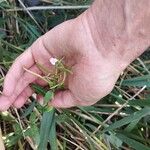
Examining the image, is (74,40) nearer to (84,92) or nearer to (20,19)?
(84,92)

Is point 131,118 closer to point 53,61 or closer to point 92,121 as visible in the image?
point 92,121

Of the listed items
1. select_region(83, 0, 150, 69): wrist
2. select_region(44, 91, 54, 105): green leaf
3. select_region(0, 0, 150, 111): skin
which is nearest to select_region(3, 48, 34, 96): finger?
select_region(0, 0, 150, 111): skin

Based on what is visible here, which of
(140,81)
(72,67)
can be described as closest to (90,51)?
(72,67)

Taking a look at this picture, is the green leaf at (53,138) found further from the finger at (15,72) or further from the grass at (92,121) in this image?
the finger at (15,72)

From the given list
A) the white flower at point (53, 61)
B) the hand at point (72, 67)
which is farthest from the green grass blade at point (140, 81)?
the white flower at point (53, 61)

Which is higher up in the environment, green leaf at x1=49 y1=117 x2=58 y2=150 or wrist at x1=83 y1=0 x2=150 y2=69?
wrist at x1=83 y1=0 x2=150 y2=69

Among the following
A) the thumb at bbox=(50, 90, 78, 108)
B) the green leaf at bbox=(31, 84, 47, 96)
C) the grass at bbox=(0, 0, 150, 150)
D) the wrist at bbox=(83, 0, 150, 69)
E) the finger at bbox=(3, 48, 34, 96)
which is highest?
the wrist at bbox=(83, 0, 150, 69)

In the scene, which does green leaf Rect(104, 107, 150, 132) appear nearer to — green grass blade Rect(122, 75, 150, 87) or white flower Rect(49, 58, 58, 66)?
green grass blade Rect(122, 75, 150, 87)

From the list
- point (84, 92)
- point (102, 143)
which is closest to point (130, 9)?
point (84, 92)
